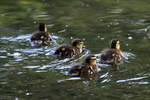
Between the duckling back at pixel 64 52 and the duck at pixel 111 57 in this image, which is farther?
the duckling back at pixel 64 52

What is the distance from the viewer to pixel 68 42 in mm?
11664

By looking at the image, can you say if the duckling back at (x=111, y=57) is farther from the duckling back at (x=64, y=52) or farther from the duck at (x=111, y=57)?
the duckling back at (x=64, y=52)

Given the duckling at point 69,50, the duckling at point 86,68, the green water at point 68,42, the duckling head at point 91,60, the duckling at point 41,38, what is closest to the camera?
the green water at point 68,42

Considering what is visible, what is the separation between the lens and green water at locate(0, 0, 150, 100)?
847 cm

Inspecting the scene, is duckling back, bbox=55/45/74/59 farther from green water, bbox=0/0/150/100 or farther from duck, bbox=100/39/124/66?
duck, bbox=100/39/124/66

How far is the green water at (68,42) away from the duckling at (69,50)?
169mm

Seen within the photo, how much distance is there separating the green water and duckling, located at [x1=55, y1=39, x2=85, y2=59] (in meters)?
0.17

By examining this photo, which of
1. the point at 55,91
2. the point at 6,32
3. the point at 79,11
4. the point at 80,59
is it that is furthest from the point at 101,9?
the point at 55,91

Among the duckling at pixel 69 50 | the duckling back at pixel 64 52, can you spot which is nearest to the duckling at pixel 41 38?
the duckling at pixel 69 50

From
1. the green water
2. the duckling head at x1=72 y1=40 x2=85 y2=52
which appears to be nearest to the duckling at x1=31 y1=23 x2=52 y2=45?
the green water

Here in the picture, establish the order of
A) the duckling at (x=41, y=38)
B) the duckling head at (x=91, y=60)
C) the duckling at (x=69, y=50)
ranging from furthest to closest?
the duckling at (x=41, y=38), the duckling at (x=69, y=50), the duckling head at (x=91, y=60)

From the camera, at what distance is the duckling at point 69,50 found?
1048 cm

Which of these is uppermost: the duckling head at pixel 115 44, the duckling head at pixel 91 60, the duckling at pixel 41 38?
the duckling at pixel 41 38

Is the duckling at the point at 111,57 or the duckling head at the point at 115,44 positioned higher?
the duckling head at the point at 115,44
